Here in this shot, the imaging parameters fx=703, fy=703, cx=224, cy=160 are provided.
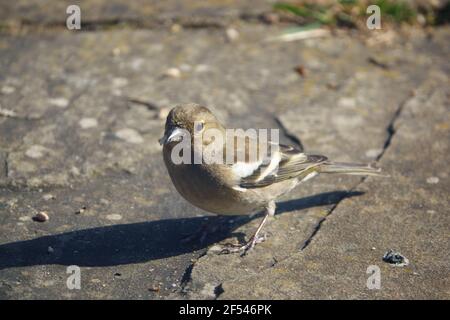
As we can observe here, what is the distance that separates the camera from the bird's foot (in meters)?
4.47

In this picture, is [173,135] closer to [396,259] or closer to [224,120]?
[396,259]

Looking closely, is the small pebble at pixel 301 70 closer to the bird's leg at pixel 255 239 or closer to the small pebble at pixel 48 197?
the bird's leg at pixel 255 239

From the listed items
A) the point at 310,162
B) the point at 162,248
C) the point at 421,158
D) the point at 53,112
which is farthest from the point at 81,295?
the point at 421,158

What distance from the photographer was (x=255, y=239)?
4.55m

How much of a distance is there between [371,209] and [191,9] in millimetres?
3642

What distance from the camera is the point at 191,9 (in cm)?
766

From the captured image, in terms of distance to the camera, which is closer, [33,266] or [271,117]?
[33,266]

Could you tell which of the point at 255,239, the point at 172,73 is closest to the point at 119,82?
the point at 172,73

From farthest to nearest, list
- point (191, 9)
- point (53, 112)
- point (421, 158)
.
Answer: point (191, 9) < point (53, 112) < point (421, 158)

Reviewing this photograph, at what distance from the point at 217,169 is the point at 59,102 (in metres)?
2.33

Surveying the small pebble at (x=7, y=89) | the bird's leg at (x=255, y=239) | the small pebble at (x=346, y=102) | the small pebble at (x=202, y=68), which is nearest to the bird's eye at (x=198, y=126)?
the bird's leg at (x=255, y=239)

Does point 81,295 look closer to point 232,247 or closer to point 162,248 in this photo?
point 162,248

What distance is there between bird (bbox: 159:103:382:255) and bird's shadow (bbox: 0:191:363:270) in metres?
0.30
